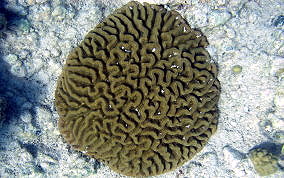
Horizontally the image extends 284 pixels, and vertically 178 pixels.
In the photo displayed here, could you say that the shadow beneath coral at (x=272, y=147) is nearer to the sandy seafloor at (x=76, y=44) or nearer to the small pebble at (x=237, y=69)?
the sandy seafloor at (x=76, y=44)

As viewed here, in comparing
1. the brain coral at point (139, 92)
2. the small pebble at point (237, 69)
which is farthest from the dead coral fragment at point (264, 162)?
the small pebble at point (237, 69)

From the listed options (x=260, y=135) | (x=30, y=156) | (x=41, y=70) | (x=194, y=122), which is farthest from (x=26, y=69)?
(x=260, y=135)

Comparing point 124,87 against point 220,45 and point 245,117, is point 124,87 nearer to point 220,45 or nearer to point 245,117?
point 220,45

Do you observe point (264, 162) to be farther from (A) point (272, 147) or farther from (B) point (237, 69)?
(B) point (237, 69)

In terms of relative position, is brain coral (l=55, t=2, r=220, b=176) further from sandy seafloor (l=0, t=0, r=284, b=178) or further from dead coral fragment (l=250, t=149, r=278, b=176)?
dead coral fragment (l=250, t=149, r=278, b=176)

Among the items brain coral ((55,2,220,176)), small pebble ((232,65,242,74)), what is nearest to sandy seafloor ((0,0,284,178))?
small pebble ((232,65,242,74))
